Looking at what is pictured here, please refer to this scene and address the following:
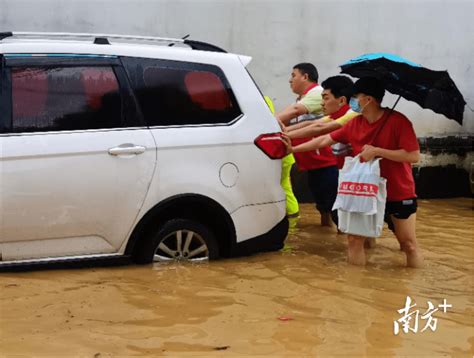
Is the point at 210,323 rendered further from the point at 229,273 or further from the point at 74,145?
the point at 74,145

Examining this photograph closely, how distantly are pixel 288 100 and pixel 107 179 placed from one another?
5071 mm

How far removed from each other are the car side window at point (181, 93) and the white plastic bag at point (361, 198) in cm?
99

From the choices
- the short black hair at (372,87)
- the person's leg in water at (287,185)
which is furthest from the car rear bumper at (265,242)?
the person's leg in water at (287,185)

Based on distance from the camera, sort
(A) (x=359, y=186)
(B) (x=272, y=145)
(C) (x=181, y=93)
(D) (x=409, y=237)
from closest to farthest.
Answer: (C) (x=181, y=93), (B) (x=272, y=145), (A) (x=359, y=186), (D) (x=409, y=237)

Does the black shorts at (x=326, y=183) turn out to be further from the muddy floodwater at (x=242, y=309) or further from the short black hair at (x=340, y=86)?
the muddy floodwater at (x=242, y=309)

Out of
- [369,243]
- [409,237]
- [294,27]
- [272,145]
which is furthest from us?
[294,27]

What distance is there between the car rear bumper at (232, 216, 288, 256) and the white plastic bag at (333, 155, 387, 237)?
0.47 m

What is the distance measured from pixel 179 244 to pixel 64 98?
4.24ft

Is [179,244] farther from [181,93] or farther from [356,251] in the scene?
[356,251]

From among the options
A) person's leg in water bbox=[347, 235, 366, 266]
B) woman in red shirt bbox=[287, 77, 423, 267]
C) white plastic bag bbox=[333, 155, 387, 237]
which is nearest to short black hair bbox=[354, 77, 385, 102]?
woman in red shirt bbox=[287, 77, 423, 267]

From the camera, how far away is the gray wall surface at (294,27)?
30.6ft

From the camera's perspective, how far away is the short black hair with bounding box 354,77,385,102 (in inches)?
237

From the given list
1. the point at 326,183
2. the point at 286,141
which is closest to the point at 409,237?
the point at 286,141

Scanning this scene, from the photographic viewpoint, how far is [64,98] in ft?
17.4
